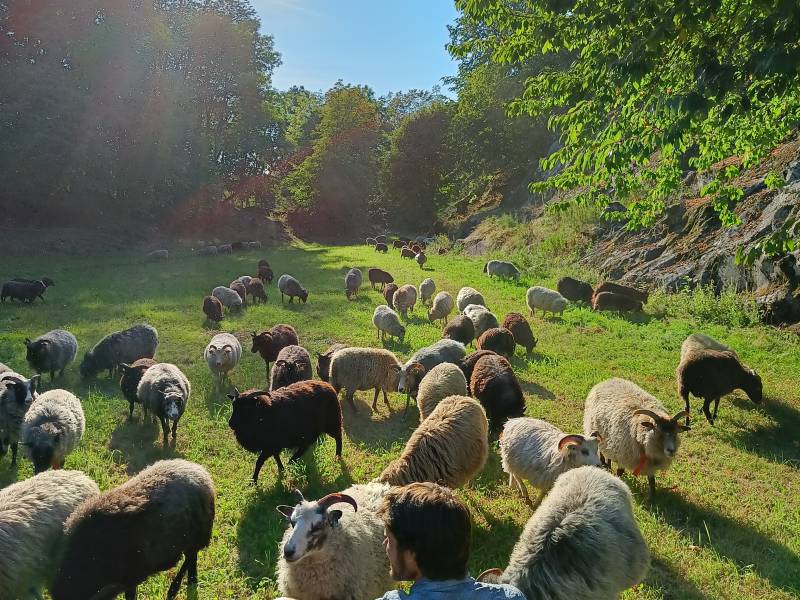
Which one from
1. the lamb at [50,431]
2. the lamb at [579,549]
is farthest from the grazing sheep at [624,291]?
the lamb at [50,431]

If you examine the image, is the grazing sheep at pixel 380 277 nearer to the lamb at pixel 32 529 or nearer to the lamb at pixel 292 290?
the lamb at pixel 292 290

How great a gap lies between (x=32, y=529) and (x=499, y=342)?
8465mm

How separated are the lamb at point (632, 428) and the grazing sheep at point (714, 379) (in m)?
1.98

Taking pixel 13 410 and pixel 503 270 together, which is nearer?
pixel 13 410

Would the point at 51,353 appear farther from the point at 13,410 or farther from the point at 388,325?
the point at 388,325

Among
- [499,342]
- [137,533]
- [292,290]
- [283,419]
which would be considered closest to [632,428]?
[283,419]

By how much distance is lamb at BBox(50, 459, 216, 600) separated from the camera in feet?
12.0

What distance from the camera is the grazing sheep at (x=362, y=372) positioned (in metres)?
8.80

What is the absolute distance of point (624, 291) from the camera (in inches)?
595

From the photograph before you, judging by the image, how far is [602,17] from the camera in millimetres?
5449

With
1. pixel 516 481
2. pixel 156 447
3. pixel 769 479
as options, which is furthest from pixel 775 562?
pixel 156 447

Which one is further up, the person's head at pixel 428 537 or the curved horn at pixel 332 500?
the person's head at pixel 428 537

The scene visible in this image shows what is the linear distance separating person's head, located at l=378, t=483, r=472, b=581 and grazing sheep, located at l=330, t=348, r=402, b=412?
6235 millimetres

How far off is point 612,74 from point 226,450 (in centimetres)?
703
